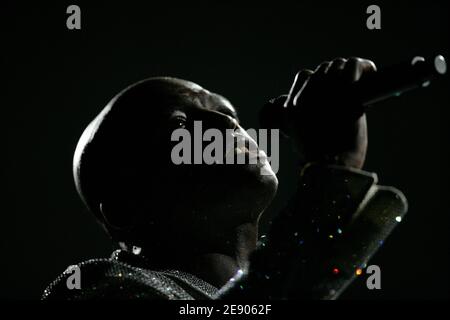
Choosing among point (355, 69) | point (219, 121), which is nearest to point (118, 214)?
point (219, 121)

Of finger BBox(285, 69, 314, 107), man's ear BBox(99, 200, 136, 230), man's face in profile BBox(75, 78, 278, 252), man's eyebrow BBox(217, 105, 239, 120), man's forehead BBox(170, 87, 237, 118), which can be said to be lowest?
man's ear BBox(99, 200, 136, 230)

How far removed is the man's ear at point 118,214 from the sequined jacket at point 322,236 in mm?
360

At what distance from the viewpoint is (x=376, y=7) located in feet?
7.33

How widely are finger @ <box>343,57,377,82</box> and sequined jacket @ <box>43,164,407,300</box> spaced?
0.48ft

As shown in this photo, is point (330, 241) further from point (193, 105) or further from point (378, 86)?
point (193, 105)

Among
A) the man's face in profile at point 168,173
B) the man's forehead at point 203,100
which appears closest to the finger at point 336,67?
the man's face in profile at point 168,173

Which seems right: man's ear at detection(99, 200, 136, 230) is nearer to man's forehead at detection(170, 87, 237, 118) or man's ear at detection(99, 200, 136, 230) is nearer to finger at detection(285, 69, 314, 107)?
man's forehead at detection(170, 87, 237, 118)

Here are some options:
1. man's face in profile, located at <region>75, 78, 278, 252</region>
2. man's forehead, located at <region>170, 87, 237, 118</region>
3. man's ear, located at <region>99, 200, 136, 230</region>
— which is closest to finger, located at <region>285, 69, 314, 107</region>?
man's face in profile, located at <region>75, 78, 278, 252</region>

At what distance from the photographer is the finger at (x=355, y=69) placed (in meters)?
0.85

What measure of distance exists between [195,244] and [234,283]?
241 mm

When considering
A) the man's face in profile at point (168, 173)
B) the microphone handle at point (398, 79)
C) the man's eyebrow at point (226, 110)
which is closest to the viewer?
the microphone handle at point (398, 79)

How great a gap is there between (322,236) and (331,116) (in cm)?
20

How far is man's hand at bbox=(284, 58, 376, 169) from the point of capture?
0.86 m

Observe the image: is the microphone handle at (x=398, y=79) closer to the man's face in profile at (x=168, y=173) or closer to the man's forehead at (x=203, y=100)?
the man's face in profile at (x=168, y=173)
